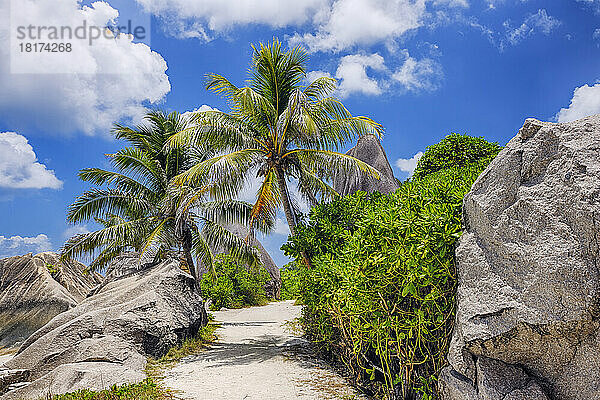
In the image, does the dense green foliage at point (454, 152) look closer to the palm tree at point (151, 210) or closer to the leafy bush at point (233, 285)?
the palm tree at point (151, 210)

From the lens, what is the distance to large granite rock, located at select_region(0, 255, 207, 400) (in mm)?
6625

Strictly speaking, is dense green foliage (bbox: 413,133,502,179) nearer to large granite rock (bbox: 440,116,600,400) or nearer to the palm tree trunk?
the palm tree trunk

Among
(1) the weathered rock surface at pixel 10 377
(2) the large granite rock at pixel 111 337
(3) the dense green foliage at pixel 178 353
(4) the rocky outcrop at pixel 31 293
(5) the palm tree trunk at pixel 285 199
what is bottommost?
(3) the dense green foliage at pixel 178 353

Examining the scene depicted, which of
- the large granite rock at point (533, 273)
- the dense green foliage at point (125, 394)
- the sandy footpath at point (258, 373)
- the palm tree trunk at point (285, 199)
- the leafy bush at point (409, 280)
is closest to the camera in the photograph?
the large granite rock at point (533, 273)

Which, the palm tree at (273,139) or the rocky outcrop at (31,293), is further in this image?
the rocky outcrop at (31,293)

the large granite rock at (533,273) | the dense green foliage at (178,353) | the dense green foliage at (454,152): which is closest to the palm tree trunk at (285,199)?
the dense green foliage at (454,152)

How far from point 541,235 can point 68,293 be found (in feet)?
53.9

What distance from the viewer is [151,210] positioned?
518 inches

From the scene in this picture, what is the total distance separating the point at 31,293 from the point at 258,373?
11.6 meters

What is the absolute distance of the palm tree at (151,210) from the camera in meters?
12.6

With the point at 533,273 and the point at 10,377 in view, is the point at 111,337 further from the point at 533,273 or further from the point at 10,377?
the point at 533,273

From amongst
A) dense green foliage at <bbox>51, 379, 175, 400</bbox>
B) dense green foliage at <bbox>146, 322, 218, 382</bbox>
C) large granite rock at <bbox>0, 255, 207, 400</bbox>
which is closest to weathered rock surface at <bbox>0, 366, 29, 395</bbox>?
large granite rock at <bbox>0, 255, 207, 400</bbox>

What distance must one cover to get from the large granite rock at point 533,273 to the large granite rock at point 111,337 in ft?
18.0

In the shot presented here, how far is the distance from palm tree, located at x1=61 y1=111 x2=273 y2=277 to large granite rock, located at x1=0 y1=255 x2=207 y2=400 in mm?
2108
